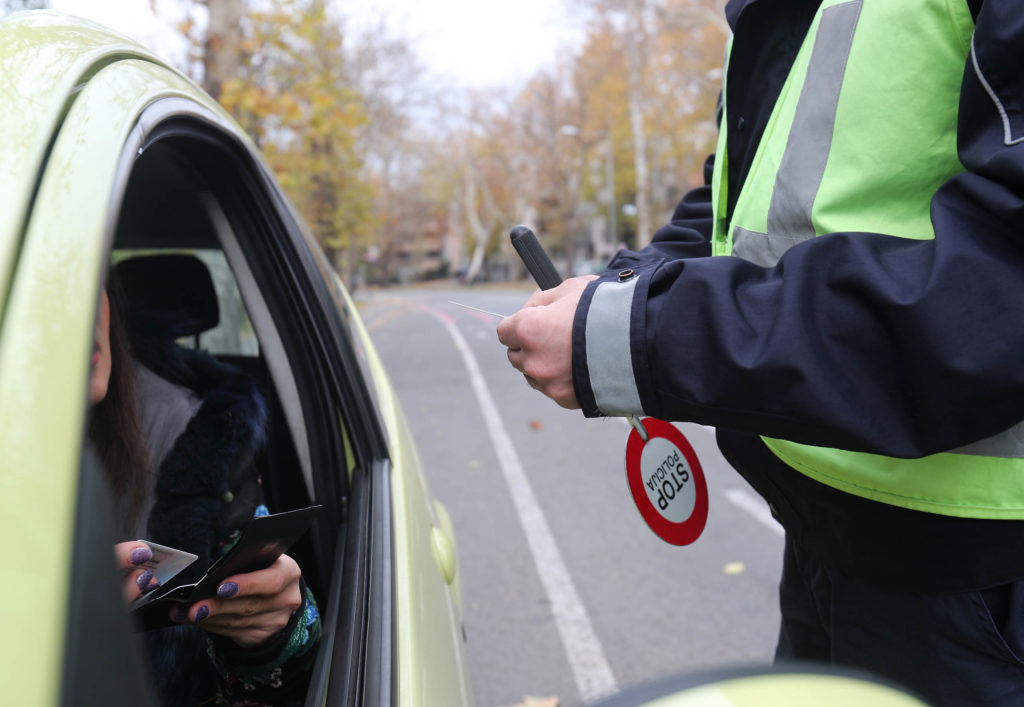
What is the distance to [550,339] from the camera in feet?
3.43

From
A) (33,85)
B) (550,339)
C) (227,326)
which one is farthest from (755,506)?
(33,85)

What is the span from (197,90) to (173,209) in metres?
0.75

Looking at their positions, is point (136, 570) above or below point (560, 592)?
above

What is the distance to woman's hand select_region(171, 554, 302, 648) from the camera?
1083 mm

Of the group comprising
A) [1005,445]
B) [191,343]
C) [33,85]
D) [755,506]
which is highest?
[33,85]

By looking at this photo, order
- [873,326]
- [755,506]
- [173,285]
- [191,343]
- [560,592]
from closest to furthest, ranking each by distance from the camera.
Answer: [873,326], [173,285], [191,343], [560,592], [755,506]

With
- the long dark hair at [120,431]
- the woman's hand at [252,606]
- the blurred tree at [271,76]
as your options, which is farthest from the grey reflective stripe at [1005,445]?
the blurred tree at [271,76]

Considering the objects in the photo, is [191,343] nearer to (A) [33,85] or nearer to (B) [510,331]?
(B) [510,331]

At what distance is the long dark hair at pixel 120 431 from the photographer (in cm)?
126

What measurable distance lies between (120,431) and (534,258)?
0.79 m

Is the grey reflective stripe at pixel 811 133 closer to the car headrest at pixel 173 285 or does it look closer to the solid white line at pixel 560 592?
the solid white line at pixel 560 592

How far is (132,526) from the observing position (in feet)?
4.30

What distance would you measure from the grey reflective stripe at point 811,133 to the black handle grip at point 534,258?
0.35 metres

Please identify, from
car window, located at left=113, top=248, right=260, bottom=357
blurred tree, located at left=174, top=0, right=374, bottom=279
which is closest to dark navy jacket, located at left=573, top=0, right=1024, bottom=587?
car window, located at left=113, top=248, right=260, bottom=357
